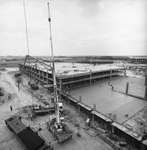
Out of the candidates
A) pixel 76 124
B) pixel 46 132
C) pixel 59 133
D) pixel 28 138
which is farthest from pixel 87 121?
pixel 28 138

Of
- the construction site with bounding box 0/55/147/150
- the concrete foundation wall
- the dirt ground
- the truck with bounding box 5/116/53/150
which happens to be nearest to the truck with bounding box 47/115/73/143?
the construction site with bounding box 0/55/147/150

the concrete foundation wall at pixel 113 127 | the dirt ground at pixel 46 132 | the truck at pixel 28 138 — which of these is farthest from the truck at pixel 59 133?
the concrete foundation wall at pixel 113 127

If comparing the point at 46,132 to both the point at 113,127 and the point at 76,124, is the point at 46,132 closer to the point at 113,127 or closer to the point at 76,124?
the point at 76,124

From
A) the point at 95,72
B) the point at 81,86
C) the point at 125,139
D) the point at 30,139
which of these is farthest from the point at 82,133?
the point at 95,72

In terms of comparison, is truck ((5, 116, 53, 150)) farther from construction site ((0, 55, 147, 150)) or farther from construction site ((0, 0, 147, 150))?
construction site ((0, 55, 147, 150))

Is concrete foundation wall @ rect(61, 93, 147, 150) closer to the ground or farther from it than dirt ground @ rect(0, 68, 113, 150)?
farther from it

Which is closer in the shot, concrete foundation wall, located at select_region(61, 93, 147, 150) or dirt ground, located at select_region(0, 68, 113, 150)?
concrete foundation wall, located at select_region(61, 93, 147, 150)

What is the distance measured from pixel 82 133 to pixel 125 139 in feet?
23.1

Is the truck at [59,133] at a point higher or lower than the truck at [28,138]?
lower

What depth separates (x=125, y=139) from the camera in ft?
53.4

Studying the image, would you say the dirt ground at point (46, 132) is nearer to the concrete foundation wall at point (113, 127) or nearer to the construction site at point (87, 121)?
the construction site at point (87, 121)

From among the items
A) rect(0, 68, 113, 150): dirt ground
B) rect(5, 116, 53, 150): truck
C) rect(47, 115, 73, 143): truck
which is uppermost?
rect(5, 116, 53, 150): truck

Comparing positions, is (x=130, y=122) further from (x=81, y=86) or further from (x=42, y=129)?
(x=81, y=86)

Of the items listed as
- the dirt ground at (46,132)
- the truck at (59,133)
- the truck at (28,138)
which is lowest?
the dirt ground at (46,132)
